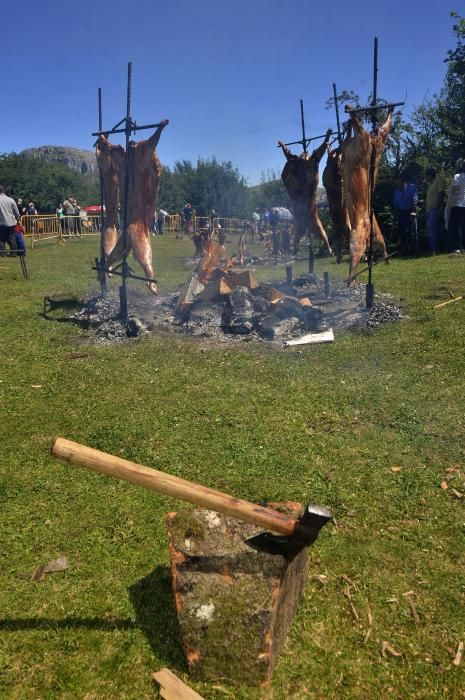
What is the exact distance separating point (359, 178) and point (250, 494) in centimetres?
582

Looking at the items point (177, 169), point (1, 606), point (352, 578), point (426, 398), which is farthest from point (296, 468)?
point (177, 169)

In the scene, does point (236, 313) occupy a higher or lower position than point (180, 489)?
higher

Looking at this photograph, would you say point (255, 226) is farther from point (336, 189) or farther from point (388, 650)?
point (388, 650)

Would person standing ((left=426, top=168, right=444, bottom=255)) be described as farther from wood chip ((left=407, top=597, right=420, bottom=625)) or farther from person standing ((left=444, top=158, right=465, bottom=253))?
wood chip ((left=407, top=597, right=420, bottom=625))

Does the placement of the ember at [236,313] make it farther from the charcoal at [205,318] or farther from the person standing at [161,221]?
the person standing at [161,221]

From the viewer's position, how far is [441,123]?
20.8 metres

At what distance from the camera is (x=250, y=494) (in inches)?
148

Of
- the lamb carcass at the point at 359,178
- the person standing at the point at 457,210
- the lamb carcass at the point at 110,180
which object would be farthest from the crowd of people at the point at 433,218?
the lamb carcass at the point at 110,180

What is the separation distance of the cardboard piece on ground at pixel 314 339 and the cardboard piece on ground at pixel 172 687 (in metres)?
5.26

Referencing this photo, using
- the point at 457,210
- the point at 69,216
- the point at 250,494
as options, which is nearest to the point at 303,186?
→ the point at 457,210

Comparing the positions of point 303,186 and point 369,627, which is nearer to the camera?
point 369,627

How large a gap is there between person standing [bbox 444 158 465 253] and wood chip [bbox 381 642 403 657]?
12.2 meters

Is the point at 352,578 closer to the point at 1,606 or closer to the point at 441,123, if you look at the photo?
the point at 1,606

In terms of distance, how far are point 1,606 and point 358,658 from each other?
203 cm
